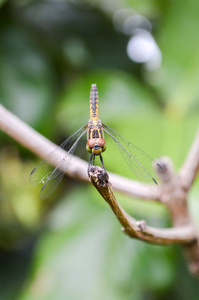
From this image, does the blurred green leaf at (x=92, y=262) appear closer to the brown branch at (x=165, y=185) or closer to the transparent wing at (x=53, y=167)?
the brown branch at (x=165, y=185)

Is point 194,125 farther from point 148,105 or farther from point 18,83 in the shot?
point 18,83

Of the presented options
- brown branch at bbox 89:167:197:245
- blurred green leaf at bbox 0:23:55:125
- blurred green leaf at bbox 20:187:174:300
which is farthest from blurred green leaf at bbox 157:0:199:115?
brown branch at bbox 89:167:197:245

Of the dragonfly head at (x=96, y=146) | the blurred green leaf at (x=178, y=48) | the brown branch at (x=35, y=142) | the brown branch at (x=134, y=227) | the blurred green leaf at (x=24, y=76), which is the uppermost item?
the blurred green leaf at (x=178, y=48)

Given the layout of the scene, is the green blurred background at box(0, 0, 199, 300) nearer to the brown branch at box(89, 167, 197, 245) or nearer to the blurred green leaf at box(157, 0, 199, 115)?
the blurred green leaf at box(157, 0, 199, 115)

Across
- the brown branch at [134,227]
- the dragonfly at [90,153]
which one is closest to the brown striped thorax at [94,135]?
the dragonfly at [90,153]

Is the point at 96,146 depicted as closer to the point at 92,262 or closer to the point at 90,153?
the point at 90,153
